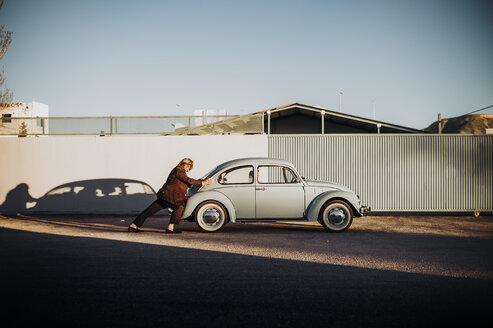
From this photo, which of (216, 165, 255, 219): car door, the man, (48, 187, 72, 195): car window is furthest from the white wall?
the man

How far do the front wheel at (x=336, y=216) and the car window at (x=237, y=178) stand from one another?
184cm

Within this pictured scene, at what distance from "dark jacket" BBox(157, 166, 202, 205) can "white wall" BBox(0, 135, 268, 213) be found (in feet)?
14.6

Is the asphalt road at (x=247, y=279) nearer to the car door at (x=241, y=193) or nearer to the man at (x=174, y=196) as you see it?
the man at (x=174, y=196)

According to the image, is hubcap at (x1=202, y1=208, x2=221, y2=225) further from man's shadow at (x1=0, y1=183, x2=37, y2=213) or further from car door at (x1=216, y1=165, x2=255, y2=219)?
man's shadow at (x1=0, y1=183, x2=37, y2=213)

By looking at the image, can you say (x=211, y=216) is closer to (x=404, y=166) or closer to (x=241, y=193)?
(x=241, y=193)

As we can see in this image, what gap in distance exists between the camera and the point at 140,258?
5.98 metres

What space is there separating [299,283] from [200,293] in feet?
3.83

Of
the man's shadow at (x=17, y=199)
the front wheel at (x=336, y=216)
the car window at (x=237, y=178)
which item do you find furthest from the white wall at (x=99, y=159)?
the front wheel at (x=336, y=216)

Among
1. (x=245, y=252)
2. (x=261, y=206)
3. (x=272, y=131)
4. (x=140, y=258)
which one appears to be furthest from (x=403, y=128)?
(x=140, y=258)

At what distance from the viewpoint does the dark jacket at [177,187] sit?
8633 millimetres

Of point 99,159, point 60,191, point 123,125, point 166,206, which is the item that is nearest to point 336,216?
point 166,206

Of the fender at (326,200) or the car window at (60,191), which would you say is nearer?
the fender at (326,200)

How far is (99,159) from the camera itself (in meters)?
13.3

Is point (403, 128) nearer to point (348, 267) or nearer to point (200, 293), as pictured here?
point (348, 267)
